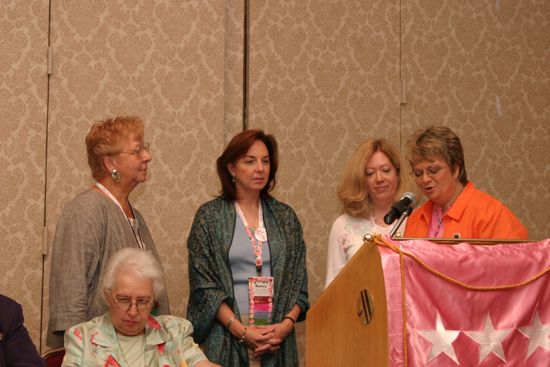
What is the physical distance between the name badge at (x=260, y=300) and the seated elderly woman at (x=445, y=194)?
64cm

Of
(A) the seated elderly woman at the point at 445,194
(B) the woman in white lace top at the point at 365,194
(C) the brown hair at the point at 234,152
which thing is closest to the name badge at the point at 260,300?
(B) the woman in white lace top at the point at 365,194

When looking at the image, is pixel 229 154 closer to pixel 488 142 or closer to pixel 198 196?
pixel 198 196

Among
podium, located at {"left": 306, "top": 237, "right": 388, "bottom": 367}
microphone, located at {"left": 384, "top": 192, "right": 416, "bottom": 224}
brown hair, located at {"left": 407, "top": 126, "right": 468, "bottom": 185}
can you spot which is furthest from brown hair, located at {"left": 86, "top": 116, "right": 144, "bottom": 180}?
microphone, located at {"left": 384, "top": 192, "right": 416, "bottom": 224}

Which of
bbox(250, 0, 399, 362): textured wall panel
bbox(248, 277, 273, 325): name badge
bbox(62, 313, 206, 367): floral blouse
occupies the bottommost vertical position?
bbox(62, 313, 206, 367): floral blouse

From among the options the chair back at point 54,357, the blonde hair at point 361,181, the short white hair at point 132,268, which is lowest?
the chair back at point 54,357

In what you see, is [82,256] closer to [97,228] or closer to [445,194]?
[97,228]

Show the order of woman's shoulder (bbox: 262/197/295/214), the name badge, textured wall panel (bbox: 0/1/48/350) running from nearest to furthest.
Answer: the name badge < woman's shoulder (bbox: 262/197/295/214) < textured wall panel (bbox: 0/1/48/350)

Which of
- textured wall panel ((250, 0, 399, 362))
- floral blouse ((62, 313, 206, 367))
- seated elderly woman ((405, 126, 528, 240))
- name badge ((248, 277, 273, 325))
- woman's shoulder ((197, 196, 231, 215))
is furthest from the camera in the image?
textured wall panel ((250, 0, 399, 362))

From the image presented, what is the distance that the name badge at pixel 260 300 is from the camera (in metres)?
3.55

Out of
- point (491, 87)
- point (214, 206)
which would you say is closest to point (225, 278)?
point (214, 206)

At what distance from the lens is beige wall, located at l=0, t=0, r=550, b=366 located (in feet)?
14.3

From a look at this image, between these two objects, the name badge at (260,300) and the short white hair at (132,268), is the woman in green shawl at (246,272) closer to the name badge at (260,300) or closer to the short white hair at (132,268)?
the name badge at (260,300)

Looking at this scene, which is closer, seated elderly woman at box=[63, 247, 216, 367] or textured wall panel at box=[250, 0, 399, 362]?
seated elderly woman at box=[63, 247, 216, 367]

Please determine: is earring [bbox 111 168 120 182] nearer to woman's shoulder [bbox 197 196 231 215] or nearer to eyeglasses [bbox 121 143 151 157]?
eyeglasses [bbox 121 143 151 157]
